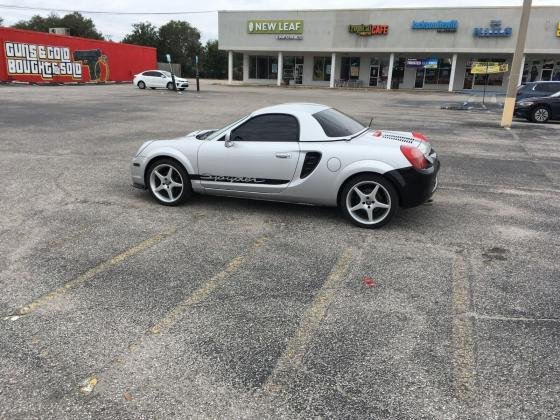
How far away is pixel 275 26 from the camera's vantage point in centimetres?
4503

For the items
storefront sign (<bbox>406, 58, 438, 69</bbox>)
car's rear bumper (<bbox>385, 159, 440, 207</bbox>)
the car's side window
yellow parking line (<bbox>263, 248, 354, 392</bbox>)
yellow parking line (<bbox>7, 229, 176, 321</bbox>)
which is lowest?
yellow parking line (<bbox>7, 229, 176, 321</bbox>)

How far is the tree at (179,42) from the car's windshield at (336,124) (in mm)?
86926

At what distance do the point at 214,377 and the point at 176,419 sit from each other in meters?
0.41

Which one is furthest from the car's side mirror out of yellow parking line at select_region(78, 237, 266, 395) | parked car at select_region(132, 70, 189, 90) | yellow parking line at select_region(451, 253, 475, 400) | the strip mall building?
the strip mall building

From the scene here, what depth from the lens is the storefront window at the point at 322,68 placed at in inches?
1861

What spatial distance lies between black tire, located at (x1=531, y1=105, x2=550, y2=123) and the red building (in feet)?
116

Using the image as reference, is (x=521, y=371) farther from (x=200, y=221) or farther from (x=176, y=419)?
(x=200, y=221)

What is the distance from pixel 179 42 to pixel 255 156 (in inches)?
3831

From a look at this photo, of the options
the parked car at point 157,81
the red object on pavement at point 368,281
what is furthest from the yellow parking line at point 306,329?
the parked car at point 157,81

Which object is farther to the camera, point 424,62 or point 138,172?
point 424,62

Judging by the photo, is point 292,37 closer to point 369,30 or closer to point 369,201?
point 369,30

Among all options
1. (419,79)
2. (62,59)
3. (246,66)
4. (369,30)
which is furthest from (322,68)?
(62,59)

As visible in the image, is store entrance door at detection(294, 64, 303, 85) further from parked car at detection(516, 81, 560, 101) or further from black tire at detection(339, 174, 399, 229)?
black tire at detection(339, 174, 399, 229)

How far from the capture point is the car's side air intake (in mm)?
5692
